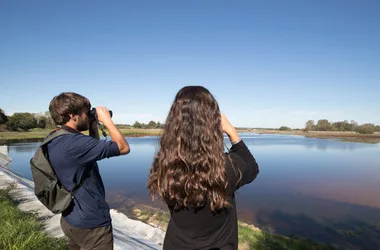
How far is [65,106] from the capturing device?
6.42 ft

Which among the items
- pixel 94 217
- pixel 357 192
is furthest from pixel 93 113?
pixel 357 192

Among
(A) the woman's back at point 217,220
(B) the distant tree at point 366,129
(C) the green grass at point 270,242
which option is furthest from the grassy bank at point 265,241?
(B) the distant tree at point 366,129

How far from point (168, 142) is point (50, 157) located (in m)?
1.03

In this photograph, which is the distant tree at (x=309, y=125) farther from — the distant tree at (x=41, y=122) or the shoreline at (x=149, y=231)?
the shoreline at (x=149, y=231)

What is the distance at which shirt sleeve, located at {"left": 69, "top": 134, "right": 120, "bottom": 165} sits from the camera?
1.84 metres

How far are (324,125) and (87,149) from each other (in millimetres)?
113195

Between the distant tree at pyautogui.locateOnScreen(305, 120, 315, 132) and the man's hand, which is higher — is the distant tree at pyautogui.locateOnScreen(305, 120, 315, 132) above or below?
above

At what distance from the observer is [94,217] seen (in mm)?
2045

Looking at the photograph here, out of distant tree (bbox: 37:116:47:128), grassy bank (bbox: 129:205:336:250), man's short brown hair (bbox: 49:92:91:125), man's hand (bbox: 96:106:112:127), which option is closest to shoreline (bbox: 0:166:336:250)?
grassy bank (bbox: 129:205:336:250)

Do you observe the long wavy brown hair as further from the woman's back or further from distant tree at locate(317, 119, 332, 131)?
distant tree at locate(317, 119, 332, 131)

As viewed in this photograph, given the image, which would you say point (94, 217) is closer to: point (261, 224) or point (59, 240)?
point (59, 240)

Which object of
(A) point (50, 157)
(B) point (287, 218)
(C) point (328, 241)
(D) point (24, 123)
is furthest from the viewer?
(D) point (24, 123)

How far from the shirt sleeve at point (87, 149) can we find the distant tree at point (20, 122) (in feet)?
203

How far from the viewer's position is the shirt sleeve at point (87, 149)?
184 cm
